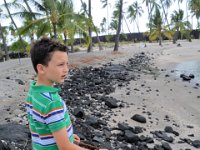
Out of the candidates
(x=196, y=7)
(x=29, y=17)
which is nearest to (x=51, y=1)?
(x=29, y=17)

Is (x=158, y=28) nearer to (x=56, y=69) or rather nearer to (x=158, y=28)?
(x=158, y=28)

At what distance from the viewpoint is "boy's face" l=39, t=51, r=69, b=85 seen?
204 cm

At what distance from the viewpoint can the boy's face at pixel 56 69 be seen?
6.68ft

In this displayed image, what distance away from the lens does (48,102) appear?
1902 mm

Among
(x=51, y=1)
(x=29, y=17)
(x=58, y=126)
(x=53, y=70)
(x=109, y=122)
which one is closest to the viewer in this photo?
(x=58, y=126)

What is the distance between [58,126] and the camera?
6.17 ft

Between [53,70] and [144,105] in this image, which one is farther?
[144,105]

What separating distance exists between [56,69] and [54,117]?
1.07 feet

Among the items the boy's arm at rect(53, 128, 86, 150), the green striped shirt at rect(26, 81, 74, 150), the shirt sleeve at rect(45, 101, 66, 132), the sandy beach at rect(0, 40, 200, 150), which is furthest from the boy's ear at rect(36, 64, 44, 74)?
the sandy beach at rect(0, 40, 200, 150)

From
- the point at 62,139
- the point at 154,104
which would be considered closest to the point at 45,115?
the point at 62,139

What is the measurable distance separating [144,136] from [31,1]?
2220 centimetres

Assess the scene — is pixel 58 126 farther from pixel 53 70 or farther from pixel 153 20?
pixel 153 20

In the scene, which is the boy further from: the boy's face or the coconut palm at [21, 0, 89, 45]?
the coconut palm at [21, 0, 89, 45]

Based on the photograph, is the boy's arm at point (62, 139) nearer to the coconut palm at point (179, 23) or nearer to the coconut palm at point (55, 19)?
the coconut palm at point (55, 19)
